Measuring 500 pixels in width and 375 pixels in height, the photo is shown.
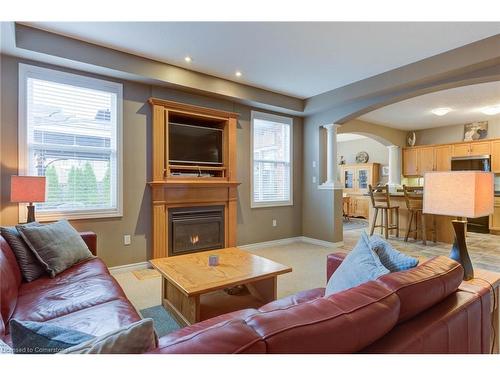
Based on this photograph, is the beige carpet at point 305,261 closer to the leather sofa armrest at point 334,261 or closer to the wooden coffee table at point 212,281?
the wooden coffee table at point 212,281

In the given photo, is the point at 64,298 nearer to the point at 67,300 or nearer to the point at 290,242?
the point at 67,300

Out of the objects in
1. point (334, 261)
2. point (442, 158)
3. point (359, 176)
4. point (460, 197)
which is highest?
point (442, 158)

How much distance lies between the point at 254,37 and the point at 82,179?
2505mm

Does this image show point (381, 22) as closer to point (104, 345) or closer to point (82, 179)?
point (104, 345)

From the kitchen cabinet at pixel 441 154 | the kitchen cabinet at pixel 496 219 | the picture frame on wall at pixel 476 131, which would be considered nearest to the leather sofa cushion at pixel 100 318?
the kitchen cabinet at pixel 441 154

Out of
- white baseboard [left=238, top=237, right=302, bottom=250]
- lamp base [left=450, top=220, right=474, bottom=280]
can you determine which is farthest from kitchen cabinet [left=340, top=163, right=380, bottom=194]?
lamp base [left=450, top=220, right=474, bottom=280]

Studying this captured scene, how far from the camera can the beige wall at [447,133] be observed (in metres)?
6.20

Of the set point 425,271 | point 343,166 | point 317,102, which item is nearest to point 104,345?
point 425,271

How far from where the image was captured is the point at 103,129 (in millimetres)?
3295

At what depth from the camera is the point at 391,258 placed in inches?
55.3

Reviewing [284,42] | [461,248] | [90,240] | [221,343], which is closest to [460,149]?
[284,42]

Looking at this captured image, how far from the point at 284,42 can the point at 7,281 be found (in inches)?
121

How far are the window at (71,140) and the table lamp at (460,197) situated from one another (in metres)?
3.23

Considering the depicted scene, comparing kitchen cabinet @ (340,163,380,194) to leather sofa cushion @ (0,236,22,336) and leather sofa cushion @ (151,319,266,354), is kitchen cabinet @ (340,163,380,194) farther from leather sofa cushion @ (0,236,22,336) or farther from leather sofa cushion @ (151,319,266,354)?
leather sofa cushion @ (151,319,266,354)
